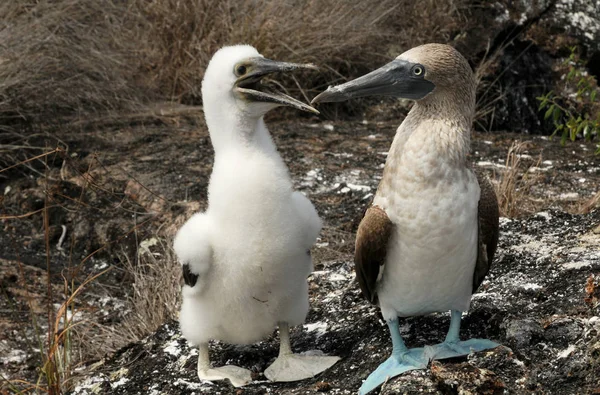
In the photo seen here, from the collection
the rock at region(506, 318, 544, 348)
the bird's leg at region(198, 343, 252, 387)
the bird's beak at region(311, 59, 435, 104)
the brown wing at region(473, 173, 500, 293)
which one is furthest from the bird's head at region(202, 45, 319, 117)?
the rock at region(506, 318, 544, 348)

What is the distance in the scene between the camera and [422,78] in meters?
3.33

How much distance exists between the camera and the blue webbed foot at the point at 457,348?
339 centimetres

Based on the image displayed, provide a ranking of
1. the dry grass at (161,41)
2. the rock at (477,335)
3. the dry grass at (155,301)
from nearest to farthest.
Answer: the rock at (477,335), the dry grass at (155,301), the dry grass at (161,41)

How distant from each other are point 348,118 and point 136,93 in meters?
2.00

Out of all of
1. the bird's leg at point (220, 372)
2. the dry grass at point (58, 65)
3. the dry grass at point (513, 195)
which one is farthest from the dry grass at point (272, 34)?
the bird's leg at point (220, 372)

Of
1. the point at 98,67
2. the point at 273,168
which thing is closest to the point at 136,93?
the point at 98,67

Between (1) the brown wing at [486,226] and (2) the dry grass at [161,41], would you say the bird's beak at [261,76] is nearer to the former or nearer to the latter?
(1) the brown wing at [486,226]

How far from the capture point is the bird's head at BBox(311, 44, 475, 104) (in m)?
3.31

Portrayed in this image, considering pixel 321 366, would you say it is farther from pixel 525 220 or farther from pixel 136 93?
pixel 136 93

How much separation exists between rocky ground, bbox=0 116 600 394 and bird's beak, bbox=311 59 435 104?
1.00 metres

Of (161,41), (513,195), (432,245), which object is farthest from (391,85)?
(161,41)

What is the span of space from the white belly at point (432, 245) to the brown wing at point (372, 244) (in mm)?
29

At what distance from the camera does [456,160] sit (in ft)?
10.7

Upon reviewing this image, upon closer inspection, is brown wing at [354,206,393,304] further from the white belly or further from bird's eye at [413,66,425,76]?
bird's eye at [413,66,425,76]
